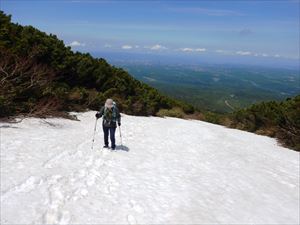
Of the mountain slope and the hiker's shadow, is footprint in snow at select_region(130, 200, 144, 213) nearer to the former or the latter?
the hiker's shadow

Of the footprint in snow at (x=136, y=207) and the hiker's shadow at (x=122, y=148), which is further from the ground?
the footprint in snow at (x=136, y=207)

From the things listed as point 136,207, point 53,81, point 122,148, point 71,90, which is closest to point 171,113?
point 71,90

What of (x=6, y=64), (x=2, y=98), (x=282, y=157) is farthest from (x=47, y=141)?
(x=282, y=157)

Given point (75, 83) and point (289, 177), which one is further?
point (75, 83)

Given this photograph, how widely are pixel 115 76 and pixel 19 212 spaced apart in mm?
19027

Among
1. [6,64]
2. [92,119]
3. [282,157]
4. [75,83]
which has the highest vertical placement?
[6,64]

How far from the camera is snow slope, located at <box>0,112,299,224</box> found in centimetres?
705

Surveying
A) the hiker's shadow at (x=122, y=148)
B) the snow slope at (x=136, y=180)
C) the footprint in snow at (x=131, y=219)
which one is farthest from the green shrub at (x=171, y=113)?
the footprint in snow at (x=131, y=219)

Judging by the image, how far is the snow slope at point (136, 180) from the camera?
7.05m

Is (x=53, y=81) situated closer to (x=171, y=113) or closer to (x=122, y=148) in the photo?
(x=122, y=148)

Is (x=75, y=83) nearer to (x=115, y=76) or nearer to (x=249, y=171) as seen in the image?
(x=115, y=76)

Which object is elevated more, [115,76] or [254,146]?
[115,76]

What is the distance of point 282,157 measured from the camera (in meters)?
15.5

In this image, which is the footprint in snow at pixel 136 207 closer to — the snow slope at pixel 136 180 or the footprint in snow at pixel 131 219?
the snow slope at pixel 136 180
